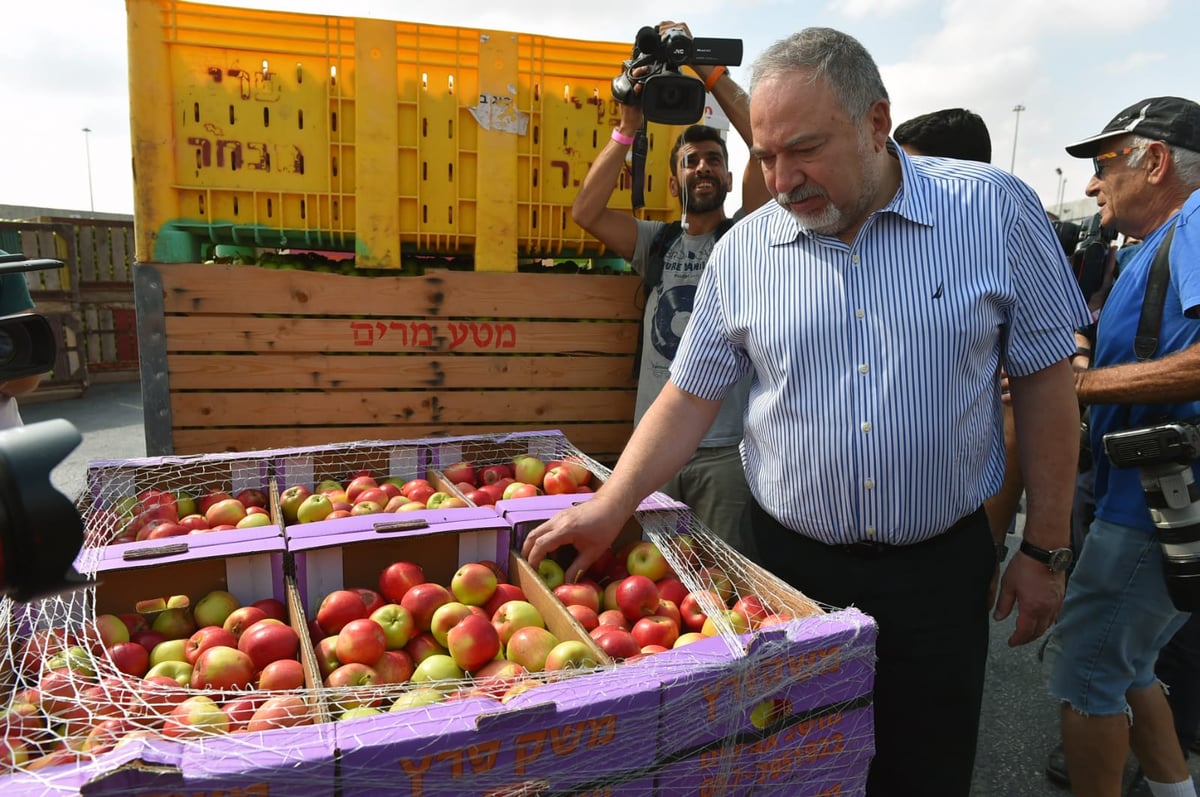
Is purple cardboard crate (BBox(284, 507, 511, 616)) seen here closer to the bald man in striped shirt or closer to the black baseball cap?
the bald man in striped shirt

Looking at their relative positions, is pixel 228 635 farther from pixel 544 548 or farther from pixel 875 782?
pixel 875 782

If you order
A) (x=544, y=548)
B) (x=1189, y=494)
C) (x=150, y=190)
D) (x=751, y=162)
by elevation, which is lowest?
(x=544, y=548)

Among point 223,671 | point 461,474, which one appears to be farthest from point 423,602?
point 461,474

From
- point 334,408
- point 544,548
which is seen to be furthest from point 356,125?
point 544,548

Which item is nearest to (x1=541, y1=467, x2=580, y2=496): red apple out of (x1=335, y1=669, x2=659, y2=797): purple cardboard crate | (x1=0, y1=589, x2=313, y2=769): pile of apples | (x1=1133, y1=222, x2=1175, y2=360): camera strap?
(x1=0, y1=589, x2=313, y2=769): pile of apples

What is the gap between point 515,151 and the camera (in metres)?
3.38

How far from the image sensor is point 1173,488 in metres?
1.99

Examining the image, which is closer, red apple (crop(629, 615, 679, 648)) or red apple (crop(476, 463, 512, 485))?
red apple (crop(629, 615, 679, 648))

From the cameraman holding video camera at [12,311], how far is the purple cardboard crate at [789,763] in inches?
90.2

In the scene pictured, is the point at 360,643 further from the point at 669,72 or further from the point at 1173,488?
the point at 669,72

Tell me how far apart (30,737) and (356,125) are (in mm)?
2572

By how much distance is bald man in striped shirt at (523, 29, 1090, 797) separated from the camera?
5.71 ft

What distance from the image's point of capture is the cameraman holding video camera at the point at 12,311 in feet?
7.84

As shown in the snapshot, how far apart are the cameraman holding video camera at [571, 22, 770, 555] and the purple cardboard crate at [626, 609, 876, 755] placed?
142 cm
